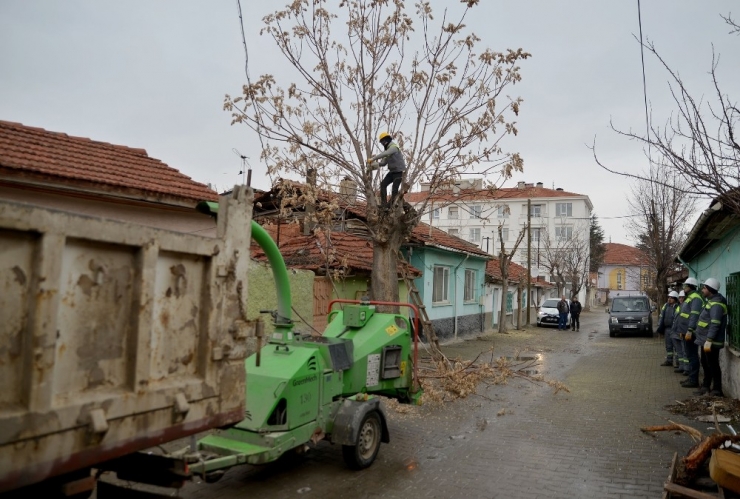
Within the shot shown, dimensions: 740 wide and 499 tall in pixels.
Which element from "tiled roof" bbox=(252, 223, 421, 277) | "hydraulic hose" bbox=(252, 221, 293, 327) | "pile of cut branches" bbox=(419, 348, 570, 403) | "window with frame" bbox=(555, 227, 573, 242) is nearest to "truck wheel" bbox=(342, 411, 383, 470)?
"hydraulic hose" bbox=(252, 221, 293, 327)

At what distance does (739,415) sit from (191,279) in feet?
29.0

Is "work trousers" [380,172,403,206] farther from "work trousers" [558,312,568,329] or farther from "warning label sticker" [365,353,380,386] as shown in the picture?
"work trousers" [558,312,568,329]

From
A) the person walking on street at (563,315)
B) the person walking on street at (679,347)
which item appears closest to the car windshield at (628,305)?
the person walking on street at (563,315)

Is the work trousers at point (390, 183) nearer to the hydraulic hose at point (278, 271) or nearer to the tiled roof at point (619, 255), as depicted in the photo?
the hydraulic hose at point (278, 271)

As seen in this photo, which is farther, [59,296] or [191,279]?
[191,279]

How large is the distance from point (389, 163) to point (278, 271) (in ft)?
20.0

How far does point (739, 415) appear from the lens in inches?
327

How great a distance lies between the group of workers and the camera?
9.52 metres

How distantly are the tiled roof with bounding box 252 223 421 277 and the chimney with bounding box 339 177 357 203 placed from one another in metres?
1.28

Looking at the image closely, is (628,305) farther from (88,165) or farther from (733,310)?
(88,165)

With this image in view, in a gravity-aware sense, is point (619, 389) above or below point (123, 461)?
below

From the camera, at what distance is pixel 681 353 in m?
13.1

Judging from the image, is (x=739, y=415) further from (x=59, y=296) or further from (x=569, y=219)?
(x=569, y=219)

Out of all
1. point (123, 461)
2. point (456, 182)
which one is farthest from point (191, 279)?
point (456, 182)
